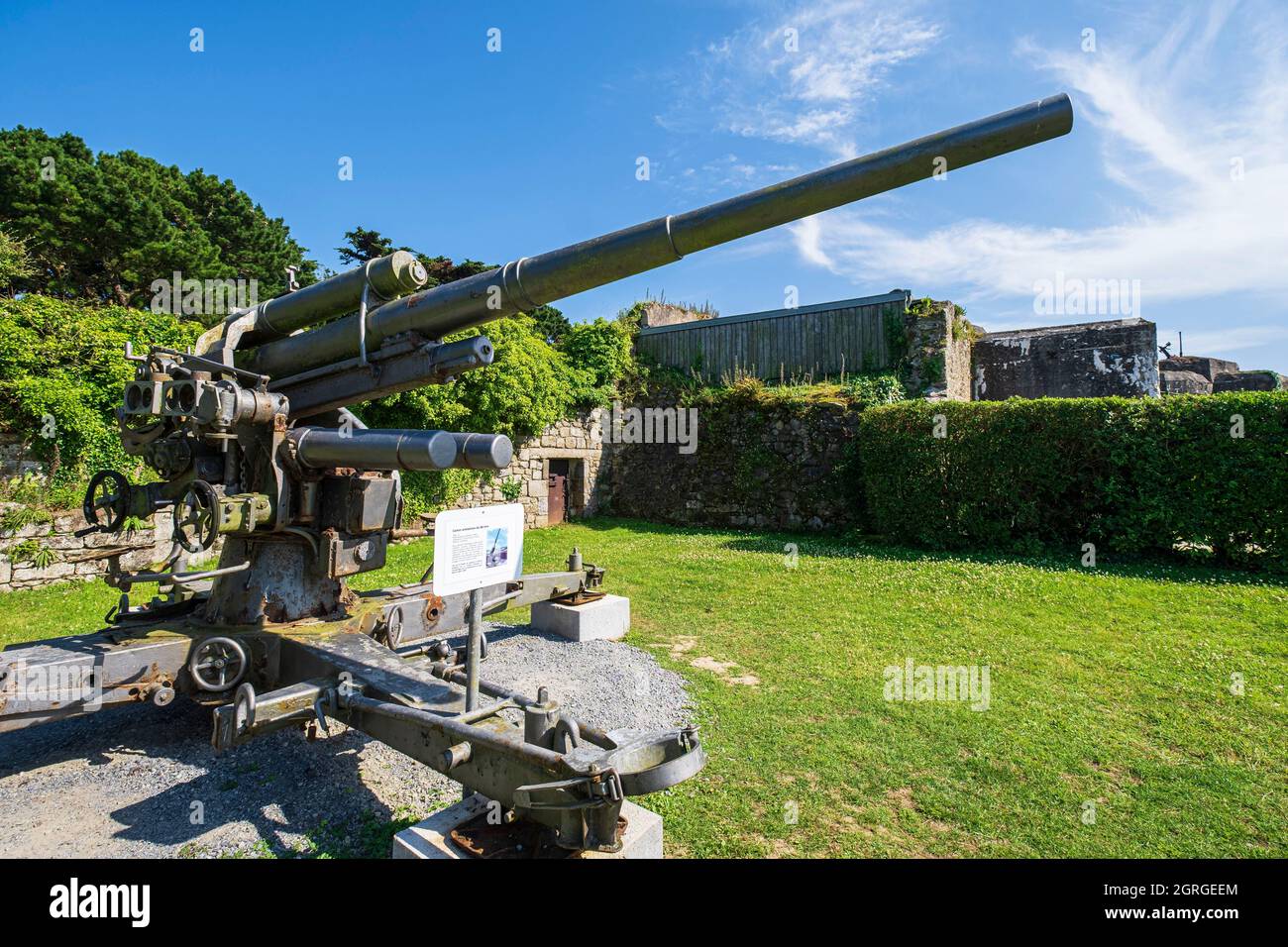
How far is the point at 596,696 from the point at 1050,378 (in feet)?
51.6

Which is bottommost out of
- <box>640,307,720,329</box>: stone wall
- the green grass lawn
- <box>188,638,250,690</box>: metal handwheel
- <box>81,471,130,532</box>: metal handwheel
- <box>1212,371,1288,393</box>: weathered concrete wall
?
the green grass lawn

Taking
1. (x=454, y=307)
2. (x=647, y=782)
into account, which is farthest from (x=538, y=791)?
(x=454, y=307)

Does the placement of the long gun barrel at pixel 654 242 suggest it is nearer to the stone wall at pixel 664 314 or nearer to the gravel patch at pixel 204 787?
the gravel patch at pixel 204 787

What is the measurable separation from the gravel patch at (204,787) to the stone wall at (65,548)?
4400mm

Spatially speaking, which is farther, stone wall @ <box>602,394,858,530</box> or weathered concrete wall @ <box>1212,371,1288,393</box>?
weathered concrete wall @ <box>1212,371,1288,393</box>

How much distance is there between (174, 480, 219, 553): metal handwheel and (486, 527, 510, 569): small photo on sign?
1857 mm

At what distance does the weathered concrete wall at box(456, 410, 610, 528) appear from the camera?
1525 centimetres

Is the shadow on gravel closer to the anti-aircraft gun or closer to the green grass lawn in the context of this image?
the anti-aircraft gun

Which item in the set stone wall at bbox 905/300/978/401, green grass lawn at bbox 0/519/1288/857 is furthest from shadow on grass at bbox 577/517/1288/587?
stone wall at bbox 905/300/978/401

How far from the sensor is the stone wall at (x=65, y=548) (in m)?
8.52

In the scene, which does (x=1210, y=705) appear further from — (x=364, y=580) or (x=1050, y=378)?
(x=1050, y=378)

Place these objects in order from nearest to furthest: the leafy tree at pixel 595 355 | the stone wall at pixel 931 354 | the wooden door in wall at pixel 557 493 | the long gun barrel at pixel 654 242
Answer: the long gun barrel at pixel 654 242 < the stone wall at pixel 931 354 < the wooden door in wall at pixel 557 493 < the leafy tree at pixel 595 355

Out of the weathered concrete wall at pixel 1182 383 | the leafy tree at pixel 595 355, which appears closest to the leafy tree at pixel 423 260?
the leafy tree at pixel 595 355

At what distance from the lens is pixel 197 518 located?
13.6 feet
